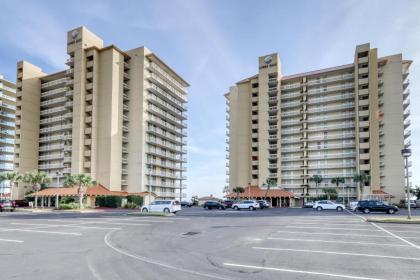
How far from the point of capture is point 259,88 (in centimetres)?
9881

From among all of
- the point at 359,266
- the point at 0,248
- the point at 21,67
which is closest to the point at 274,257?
the point at 359,266

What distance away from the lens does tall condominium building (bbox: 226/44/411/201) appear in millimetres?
85938

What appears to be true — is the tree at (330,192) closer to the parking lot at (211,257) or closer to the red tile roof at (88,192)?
the red tile roof at (88,192)

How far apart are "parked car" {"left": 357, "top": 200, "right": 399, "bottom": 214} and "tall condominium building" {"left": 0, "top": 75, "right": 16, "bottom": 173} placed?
98.6 m

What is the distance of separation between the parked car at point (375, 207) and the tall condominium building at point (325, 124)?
4117cm

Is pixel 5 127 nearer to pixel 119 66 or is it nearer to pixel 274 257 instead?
pixel 119 66

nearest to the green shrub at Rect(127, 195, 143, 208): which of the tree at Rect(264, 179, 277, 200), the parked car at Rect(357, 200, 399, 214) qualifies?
the tree at Rect(264, 179, 277, 200)

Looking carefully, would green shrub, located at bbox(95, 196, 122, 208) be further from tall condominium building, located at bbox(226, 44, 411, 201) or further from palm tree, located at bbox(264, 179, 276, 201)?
tall condominium building, located at bbox(226, 44, 411, 201)

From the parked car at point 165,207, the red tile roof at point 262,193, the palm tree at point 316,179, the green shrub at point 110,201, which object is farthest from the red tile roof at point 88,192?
the palm tree at point 316,179

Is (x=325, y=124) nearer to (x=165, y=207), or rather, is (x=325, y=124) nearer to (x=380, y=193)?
(x=380, y=193)

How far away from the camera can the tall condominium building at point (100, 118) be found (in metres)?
76.2

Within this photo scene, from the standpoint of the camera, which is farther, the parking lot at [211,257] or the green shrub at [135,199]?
the green shrub at [135,199]

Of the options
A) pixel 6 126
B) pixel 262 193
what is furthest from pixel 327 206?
pixel 6 126

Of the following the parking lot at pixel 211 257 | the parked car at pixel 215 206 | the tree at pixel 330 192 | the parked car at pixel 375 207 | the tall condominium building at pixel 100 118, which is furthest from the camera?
the tree at pixel 330 192
